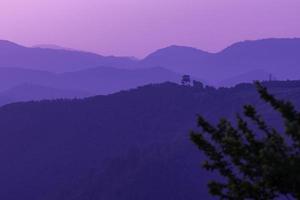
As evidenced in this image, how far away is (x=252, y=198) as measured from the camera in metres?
8.51

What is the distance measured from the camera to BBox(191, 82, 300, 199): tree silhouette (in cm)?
783

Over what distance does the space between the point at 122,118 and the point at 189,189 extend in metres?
27.0

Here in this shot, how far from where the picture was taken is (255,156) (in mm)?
8602

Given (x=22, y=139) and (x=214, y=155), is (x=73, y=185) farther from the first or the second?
(x=214, y=155)

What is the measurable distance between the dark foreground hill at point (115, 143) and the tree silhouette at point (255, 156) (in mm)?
81102

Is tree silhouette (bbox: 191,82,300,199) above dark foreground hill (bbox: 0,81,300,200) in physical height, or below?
above

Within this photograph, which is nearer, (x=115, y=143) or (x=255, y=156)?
(x=255, y=156)

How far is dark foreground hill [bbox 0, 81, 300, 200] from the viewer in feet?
312

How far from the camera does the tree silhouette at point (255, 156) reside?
7.83 m

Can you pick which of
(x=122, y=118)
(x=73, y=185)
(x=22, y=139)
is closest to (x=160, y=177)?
(x=73, y=185)

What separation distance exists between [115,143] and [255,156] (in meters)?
103

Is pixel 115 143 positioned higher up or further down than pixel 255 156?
further down

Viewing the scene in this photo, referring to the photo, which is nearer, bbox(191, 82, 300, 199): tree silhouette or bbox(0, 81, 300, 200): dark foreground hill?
bbox(191, 82, 300, 199): tree silhouette

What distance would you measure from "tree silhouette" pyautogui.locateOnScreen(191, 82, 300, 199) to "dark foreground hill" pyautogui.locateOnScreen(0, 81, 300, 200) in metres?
81.1
